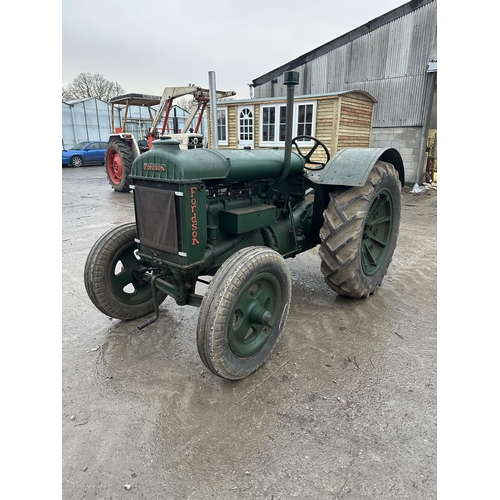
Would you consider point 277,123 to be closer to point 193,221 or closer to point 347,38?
point 347,38

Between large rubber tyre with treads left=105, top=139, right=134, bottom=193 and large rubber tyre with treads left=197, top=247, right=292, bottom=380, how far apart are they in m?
8.40

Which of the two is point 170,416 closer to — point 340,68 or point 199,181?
point 199,181

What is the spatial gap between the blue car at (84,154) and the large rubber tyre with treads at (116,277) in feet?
57.1

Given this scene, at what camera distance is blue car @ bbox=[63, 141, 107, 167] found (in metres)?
18.5

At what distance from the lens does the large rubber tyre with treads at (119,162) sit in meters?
10.4

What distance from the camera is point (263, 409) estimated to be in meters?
2.27

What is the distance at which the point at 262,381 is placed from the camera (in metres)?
2.52

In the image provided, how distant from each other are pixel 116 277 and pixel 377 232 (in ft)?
8.87

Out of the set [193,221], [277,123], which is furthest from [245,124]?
[193,221]

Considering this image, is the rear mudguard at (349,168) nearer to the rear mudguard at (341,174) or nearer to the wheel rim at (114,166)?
the rear mudguard at (341,174)

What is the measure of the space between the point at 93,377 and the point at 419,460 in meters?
2.11

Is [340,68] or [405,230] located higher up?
[340,68]

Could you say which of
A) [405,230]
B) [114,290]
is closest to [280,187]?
[114,290]

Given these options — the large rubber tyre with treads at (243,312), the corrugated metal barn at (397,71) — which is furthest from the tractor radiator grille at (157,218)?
the corrugated metal barn at (397,71)
